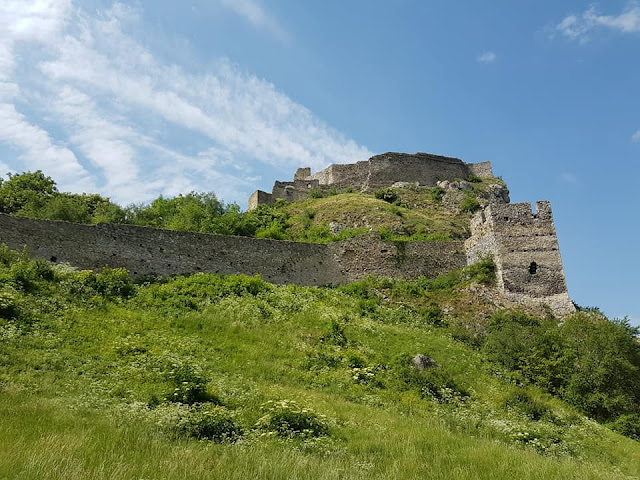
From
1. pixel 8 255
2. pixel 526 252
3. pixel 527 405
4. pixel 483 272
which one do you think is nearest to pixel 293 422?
pixel 527 405

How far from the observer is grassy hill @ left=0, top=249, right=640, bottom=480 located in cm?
951

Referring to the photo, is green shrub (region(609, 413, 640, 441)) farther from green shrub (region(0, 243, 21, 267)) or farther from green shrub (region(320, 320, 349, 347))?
green shrub (region(0, 243, 21, 267))

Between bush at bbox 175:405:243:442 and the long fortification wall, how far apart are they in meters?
14.7

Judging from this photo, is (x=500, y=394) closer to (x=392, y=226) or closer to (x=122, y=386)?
A: (x=122, y=386)

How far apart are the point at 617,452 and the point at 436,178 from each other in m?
44.9

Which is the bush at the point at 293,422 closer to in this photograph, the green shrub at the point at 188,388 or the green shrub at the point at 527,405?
the green shrub at the point at 188,388

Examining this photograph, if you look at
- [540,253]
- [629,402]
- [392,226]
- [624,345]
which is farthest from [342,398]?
[392,226]

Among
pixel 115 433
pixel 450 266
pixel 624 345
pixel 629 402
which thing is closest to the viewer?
pixel 115 433

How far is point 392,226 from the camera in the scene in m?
38.2

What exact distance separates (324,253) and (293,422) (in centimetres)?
1917

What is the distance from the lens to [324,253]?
30484 millimetres

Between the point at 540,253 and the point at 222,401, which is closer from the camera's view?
the point at 222,401

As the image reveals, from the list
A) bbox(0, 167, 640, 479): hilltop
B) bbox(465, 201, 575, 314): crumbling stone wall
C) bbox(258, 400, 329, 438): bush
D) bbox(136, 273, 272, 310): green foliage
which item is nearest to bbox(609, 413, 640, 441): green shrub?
bbox(0, 167, 640, 479): hilltop

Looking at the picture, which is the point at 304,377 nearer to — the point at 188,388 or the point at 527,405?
the point at 188,388
